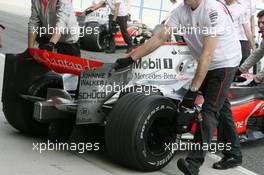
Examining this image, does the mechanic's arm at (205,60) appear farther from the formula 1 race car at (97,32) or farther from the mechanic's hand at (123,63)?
the formula 1 race car at (97,32)

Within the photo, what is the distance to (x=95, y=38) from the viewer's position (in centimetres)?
1379

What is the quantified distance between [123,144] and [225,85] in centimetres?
107

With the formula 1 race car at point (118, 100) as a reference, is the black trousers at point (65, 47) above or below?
above

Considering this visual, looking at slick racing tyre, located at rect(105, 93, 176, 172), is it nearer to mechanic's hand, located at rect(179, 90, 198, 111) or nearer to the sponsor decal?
mechanic's hand, located at rect(179, 90, 198, 111)

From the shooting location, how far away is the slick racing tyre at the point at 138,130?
4848mm

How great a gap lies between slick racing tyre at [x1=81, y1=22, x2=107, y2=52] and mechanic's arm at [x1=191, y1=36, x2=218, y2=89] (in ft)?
29.0

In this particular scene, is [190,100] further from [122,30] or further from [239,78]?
[122,30]

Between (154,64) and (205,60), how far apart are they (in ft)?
2.47

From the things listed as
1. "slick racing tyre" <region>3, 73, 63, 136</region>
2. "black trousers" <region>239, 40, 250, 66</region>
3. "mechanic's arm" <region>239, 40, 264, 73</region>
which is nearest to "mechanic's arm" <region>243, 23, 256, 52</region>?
"black trousers" <region>239, 40, 250, 66</region>

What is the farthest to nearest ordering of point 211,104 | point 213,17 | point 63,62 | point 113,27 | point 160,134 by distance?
point 113,27
point 63,62
point 160,134
point 211,104
point 213,17

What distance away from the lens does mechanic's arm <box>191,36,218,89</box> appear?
16.0 feet

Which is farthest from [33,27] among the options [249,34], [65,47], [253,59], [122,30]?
[122,30]

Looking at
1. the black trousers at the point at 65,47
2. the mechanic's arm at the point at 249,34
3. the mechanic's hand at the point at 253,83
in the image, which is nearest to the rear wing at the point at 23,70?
the black trousers at the point at 65,47

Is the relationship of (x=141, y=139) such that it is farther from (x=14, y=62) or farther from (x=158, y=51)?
(x=14, y=62)
